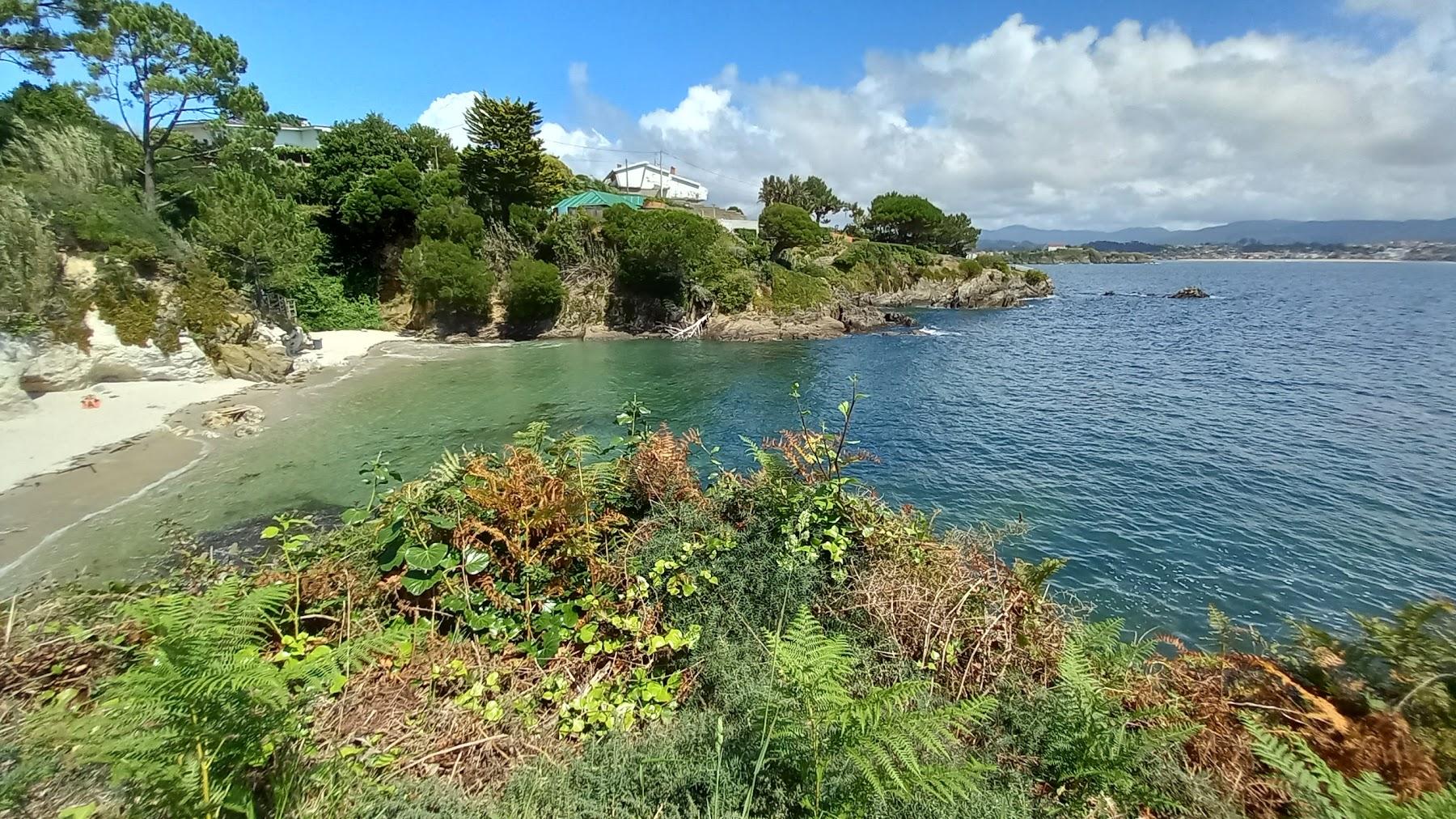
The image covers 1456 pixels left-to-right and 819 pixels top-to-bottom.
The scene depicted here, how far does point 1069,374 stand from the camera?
90.0ft

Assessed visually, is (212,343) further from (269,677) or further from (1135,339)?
(1135,339)

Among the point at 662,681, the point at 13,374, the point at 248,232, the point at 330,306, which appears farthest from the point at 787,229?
the point at 662,681

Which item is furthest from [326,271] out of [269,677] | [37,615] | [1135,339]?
[1135,339]

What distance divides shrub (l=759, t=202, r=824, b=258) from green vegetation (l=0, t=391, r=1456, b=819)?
51.9 meters

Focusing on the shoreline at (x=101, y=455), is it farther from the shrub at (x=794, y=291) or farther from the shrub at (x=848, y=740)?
the shrub at (x=794, y=291)

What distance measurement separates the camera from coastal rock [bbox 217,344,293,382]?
21.0 m

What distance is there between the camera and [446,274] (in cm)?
3303

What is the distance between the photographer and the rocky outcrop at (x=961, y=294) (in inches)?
2324

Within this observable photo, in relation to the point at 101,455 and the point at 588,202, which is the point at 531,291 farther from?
the point at 101,455

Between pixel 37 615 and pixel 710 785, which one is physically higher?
pixel 37 615

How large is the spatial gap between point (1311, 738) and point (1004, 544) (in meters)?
7.15

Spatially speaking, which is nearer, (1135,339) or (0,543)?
(0,543)

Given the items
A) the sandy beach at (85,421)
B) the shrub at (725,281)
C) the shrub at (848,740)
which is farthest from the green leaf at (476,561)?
the shrub at (725,281)

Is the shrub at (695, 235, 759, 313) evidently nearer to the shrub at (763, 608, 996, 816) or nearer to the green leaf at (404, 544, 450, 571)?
the green leaf at (404, 544, 450, 571)
